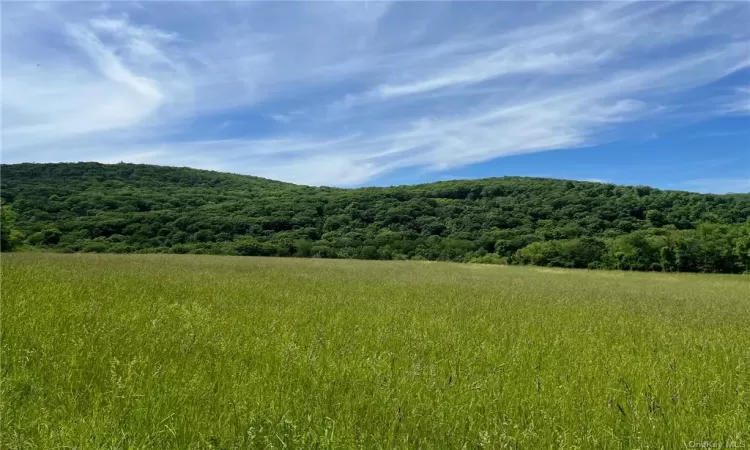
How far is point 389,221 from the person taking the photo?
8112 cm

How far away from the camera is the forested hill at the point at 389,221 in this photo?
57.6 metres

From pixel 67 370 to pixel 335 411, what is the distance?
7.11 feet

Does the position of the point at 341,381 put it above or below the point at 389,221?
below

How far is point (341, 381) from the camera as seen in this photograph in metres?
3.64

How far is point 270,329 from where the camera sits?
17.7 feet

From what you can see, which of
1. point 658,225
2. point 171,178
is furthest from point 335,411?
point 171,178

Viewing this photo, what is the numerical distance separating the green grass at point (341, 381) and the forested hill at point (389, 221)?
52138mm

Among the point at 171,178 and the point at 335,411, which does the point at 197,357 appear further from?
the point at 171,178

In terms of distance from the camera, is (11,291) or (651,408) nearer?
(651,408)

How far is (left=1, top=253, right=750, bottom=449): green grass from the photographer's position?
276cm

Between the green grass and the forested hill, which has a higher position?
the forested hill

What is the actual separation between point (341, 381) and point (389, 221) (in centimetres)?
7756

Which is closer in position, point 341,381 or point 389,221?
point 341,381

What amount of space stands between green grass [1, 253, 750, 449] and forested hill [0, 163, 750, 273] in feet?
171
